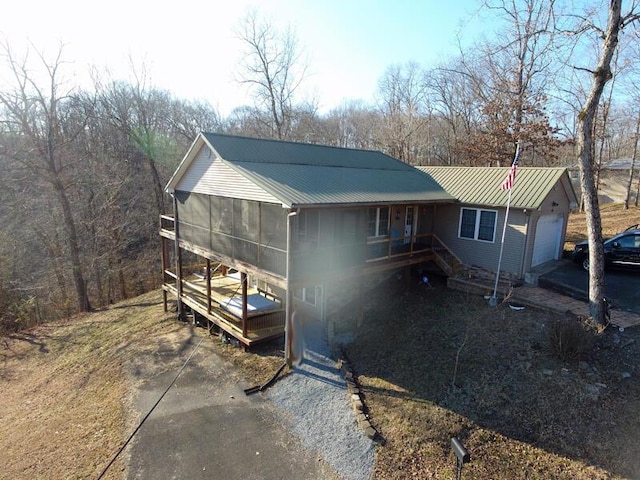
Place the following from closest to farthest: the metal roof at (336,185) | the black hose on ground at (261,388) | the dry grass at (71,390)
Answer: the dry grass at (71,390) < the black hose on ground at (261,388) < the metal roof at (336,185)

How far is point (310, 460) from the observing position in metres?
8.02

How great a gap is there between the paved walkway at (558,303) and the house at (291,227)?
9.33 feet

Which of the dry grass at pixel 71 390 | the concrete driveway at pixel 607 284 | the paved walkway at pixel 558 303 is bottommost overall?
the dry grass at pixel 71 390

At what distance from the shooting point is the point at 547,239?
49.8 ft

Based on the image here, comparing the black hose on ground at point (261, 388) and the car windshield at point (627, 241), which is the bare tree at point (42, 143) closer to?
the black hose on ground at point (261, 388)

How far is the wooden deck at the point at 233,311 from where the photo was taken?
12.9m

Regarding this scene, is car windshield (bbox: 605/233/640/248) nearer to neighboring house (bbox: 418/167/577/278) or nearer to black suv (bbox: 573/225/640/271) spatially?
black suv (bbox: 573/225/640/271)

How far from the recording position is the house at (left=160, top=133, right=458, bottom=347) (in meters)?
11.2

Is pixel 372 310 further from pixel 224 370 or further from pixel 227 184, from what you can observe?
pixel 227 184

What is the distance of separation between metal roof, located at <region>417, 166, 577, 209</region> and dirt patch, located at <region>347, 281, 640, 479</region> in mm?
4068

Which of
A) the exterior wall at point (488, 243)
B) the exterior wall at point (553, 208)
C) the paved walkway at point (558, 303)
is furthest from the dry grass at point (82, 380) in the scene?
the exterior wall at point (553, 208)

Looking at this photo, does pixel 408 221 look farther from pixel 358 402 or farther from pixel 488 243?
pixel 358 402

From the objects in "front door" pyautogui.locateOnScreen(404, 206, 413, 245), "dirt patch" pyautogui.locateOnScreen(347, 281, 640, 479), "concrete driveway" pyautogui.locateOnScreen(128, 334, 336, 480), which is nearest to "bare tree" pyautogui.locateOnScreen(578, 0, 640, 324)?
"dirt patch" pyautogui.locateOnScreen(347, 281, 640, 479)

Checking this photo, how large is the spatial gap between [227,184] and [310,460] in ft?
27.7
